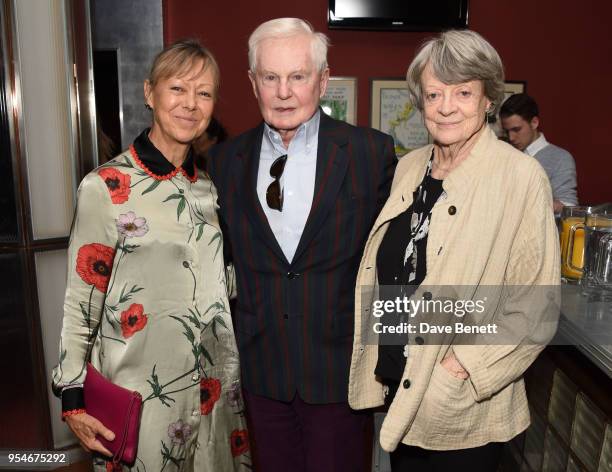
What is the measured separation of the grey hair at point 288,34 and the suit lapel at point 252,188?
0.23 metres

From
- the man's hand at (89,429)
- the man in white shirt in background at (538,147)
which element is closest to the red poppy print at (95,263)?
the man's hand at (89,429)

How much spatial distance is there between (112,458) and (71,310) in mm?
404

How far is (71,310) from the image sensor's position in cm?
143

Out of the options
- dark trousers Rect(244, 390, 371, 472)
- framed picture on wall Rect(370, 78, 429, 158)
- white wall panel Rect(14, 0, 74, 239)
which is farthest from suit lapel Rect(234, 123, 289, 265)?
framed picture on wall Rect(370, 78, 429, 158)

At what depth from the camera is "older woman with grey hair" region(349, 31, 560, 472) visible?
4.39 feet

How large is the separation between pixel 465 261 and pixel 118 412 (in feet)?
3.15

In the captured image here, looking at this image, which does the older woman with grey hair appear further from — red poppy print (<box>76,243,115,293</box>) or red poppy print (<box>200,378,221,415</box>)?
red poppy print (<box>76,243,115,293</box>)

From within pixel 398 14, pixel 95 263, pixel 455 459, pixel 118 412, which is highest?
pixel 398 14

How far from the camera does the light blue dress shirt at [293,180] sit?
1.62 m

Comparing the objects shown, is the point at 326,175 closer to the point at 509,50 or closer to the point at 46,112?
the point at 46,112

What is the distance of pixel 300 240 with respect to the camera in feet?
5.14

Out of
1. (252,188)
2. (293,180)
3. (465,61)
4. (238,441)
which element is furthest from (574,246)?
(238,441)

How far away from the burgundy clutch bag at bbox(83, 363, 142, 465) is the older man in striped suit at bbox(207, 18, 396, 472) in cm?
39

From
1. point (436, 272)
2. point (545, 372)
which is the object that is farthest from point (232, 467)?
point (545, 372)
